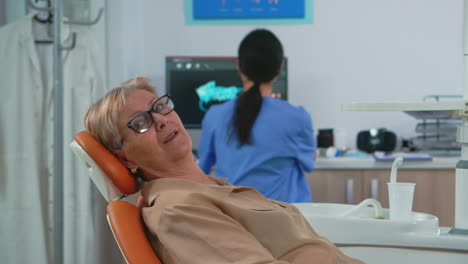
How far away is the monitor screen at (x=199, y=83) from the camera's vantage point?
352 cm

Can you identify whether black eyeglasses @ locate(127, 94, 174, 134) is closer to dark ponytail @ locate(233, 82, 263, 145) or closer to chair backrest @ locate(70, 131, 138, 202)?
chair backrest @ locate(70, 131, 138, 202)

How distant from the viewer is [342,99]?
143 inches

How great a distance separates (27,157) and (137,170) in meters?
0.90

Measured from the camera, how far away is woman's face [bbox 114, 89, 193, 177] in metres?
1.36

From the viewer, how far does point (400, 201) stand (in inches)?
62.1

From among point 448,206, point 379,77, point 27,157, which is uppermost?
point 379,77

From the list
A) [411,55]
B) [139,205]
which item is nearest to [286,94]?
[411,55]

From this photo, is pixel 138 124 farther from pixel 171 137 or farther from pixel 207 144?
pixel 207 144

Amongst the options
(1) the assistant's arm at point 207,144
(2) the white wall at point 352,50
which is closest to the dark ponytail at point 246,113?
(1) the assistant's arm at point 207,144

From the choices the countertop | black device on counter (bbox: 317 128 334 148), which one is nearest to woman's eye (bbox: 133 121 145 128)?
the countertop

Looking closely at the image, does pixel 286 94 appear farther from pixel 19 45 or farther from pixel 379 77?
pixel 19 45

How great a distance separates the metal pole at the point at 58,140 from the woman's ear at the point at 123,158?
0.95 meters

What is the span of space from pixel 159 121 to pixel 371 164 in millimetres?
1909

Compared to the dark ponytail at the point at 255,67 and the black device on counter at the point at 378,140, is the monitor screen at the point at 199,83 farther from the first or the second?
the dark ponytail at the point at 255,67
